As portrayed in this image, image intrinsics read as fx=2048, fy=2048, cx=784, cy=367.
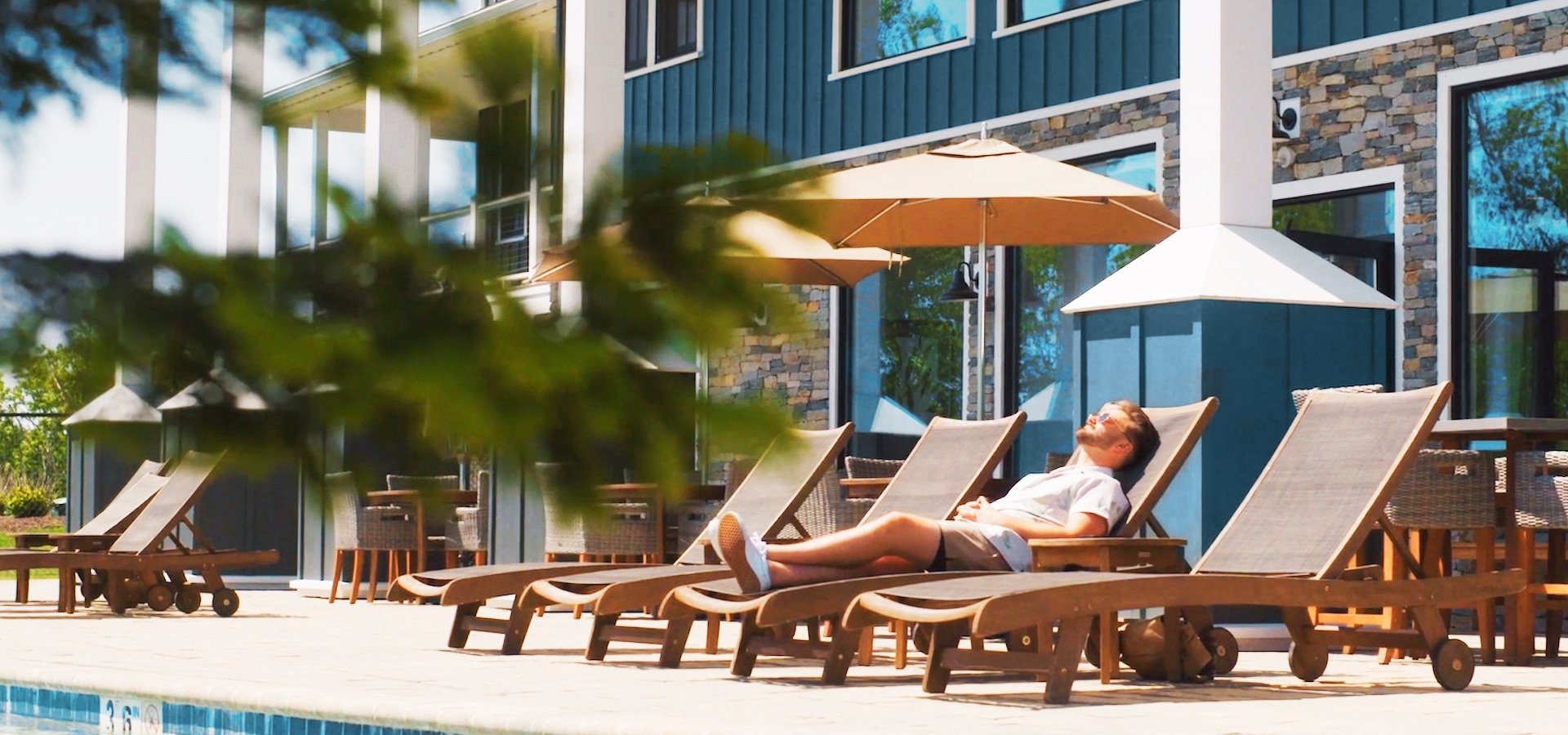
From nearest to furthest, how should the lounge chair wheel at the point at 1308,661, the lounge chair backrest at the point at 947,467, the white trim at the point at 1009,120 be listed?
the lounge chair wheel at the point at 1308,661, the lounge chair backrest at the point at 947,467, the white trim at the point at 1009,120

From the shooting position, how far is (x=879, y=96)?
13680 mm

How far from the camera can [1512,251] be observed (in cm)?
977

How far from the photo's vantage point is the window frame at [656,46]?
15.2 m

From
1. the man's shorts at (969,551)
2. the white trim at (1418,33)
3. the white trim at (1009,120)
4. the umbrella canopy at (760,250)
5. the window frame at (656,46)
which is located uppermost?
the window frame at (656,46)

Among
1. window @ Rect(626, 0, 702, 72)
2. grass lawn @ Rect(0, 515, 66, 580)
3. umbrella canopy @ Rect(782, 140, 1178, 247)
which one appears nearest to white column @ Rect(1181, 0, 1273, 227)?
umbrella canopy @ Rect(782, 140, 1178, 247)

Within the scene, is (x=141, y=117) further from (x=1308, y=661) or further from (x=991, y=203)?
(x=991, y=203)

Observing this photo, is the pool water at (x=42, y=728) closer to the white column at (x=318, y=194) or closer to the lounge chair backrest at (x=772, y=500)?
the lounge chair backrest at (x=772, y=500)

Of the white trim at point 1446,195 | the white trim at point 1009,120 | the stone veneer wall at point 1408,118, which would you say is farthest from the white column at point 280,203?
the white trim at point 1009,120

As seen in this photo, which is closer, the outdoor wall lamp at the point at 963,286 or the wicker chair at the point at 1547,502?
the wicker chair at the point at 1547,502

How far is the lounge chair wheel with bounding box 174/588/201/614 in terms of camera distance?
38.3 ft

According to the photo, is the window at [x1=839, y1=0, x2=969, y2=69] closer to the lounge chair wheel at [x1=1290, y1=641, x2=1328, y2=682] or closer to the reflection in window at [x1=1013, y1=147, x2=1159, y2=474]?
the reflection in window at [x1=1013, y1=147, x2=1159, y2=474]

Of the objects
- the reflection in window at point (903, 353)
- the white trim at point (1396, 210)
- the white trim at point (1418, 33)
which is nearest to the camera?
the white trim at point (1418, 33)

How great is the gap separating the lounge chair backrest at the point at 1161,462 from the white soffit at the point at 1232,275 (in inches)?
39.4

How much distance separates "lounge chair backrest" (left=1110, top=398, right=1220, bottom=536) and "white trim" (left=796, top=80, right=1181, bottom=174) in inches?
165
